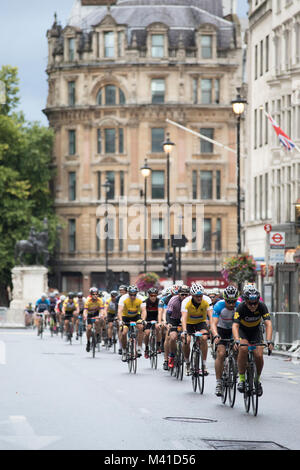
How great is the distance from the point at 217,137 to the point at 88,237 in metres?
12.2

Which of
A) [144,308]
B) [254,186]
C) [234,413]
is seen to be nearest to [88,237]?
[254,186]

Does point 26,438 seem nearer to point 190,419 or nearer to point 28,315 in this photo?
point 190,419

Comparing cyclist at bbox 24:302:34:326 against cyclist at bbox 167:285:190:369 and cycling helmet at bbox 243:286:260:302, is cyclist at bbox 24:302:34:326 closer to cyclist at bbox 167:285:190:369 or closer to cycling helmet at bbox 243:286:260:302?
cyclist at bbox 167:285:190:369

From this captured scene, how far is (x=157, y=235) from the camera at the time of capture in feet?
300

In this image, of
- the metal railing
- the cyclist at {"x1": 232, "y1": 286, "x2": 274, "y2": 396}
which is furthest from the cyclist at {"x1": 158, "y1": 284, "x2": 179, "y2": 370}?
the cyclist at {"x1": 232, "y1": 286, "x2": 274, "y2": 396}

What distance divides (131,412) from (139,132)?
7638 centimetres

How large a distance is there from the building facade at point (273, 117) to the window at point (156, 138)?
100 ft

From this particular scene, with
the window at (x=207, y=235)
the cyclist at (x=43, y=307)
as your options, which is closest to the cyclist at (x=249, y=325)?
the cyclist at (x=43, y=307)

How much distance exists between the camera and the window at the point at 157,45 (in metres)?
92.7

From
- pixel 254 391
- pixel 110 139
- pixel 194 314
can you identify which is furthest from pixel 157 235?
pixel 254 391

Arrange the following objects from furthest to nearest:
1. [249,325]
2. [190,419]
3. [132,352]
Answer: [132,352] → [249,325] → [190,419]

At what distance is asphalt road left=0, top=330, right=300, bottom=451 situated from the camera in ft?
43.6

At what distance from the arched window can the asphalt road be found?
66.1 meters

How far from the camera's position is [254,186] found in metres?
60.0
